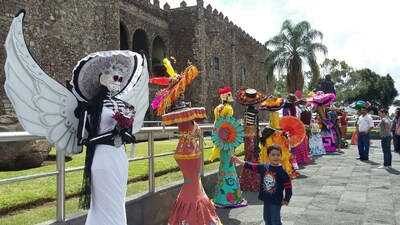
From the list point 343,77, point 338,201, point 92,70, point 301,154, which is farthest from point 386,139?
point 343,77

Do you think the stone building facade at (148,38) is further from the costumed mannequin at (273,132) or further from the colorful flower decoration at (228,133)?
the colorful flower decoration at (228,133)

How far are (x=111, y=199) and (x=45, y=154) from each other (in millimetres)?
4964

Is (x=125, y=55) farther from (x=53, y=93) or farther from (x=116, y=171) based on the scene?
(x=116, y=171)

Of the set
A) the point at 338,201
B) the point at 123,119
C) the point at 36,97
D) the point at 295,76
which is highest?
the point at 295,76

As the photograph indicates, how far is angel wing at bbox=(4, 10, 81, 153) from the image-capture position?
2523 millimetres

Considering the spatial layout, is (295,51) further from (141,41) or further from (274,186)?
(274,186)

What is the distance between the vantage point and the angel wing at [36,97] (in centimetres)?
252

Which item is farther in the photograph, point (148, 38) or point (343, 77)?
point (343, 77)

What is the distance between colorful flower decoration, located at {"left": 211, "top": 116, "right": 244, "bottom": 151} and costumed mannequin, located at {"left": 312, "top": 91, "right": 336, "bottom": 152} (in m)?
7.83

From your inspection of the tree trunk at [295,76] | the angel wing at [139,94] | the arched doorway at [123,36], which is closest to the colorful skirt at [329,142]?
the angel wing at [139,94]

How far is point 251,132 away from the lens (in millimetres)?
6859

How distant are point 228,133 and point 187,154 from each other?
1.14 m

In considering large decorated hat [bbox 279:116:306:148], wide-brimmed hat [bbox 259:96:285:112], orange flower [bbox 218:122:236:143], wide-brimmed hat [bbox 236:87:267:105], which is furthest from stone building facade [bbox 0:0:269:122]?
orange flower [bbox 218:122:236:143]

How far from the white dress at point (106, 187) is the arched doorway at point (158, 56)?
20.8 metres
